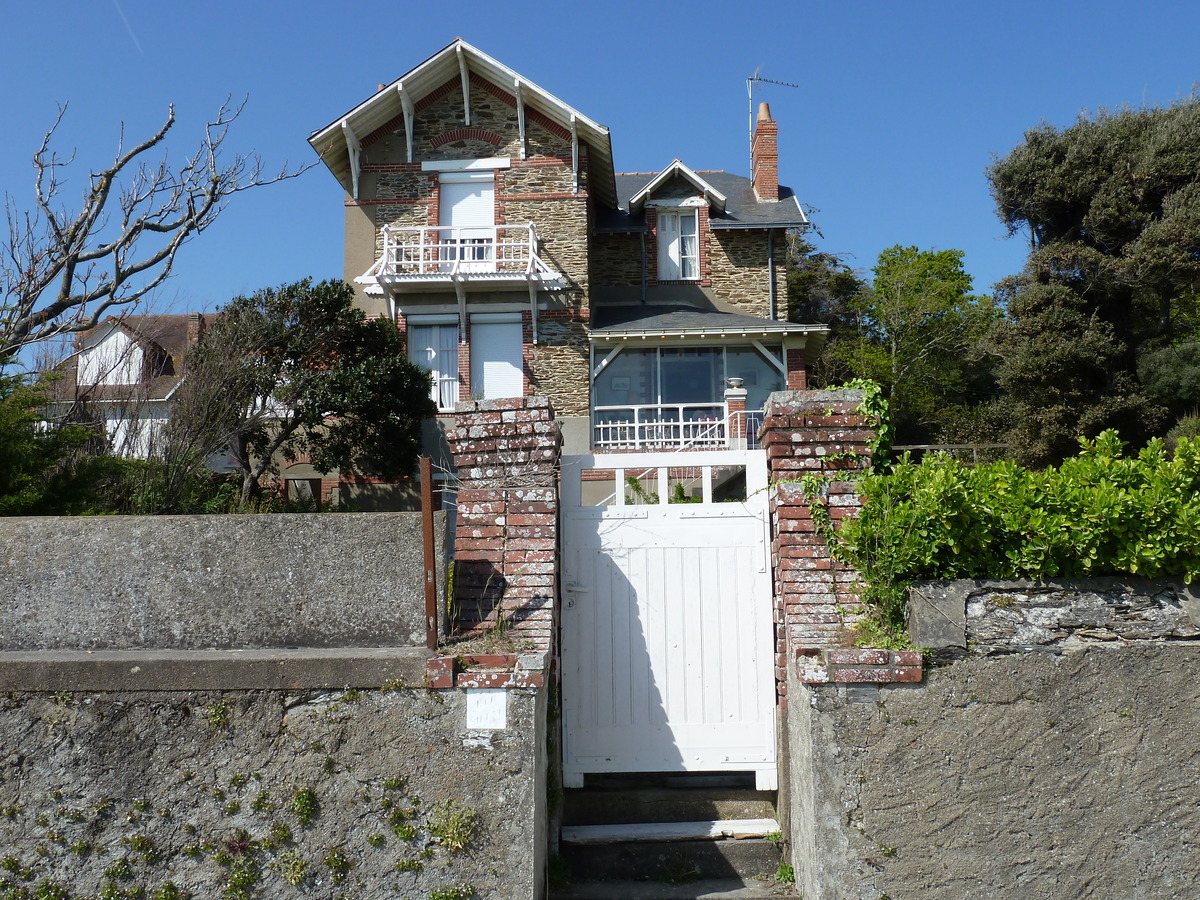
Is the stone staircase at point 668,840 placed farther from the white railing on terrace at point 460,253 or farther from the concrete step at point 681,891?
the white railing on terrace at point 460,253

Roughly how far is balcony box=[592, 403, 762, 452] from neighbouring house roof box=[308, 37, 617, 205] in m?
4.98

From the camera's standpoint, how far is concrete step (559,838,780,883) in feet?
15.8

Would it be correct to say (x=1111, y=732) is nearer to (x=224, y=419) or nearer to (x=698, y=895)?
(x=698, y=895)

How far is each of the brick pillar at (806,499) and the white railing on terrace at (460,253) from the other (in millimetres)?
11133

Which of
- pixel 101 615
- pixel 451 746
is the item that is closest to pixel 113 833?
pixel 101 615

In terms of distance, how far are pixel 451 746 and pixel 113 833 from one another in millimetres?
1560

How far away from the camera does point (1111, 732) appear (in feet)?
13.4

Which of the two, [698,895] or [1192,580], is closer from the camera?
[1192,580]

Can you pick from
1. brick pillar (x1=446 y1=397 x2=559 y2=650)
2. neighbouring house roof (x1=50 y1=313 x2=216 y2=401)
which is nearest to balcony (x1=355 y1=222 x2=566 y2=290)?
neighbouring house roof (x1=50 y1=313 x2=216 y2=401)

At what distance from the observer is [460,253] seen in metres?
15.7

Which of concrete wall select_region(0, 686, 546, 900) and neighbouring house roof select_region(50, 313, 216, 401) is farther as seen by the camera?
neighbouring house roof select_region(50, 313, 216, 401)

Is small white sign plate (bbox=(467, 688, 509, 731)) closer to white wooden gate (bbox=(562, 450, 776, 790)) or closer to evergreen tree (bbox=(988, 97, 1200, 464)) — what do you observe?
white wooden gate (bbox=(562, 450, 776, 790))

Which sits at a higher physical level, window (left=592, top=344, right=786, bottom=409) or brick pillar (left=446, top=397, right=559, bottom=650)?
window (left=592, top=344, right=786, bottom=409)

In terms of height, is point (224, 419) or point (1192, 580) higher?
point (224, 419)
